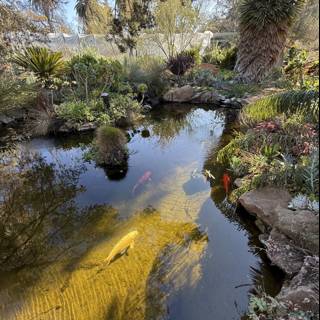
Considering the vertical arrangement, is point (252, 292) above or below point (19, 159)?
below

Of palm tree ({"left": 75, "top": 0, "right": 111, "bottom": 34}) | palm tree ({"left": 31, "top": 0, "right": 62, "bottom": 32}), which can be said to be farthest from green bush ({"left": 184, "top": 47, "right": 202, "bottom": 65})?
palm tree ({"left": 75, "top": 0, "right": 111, "bottom": 34})

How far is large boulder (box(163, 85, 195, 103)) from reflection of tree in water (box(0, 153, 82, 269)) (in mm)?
5374

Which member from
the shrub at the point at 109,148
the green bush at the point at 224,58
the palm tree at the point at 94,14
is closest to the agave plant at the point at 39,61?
the shrub at the point at 109,148

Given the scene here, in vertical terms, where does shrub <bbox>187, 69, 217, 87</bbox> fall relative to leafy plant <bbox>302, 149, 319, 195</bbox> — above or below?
above

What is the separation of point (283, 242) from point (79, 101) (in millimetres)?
5946

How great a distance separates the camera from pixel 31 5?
7.13 m

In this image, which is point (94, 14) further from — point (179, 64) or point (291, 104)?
point (291, 104)

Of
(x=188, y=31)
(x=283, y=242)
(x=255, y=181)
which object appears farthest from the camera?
(x=188, y=31)

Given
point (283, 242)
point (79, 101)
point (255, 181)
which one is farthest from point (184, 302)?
point (79, 101)

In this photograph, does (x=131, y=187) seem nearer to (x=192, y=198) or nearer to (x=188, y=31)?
(x=192, y=198)

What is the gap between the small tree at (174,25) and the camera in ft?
37.0

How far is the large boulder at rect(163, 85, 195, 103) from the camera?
9594 mm

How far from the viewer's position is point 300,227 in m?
2.59

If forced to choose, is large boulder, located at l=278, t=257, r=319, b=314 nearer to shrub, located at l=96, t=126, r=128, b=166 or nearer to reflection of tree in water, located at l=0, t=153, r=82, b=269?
reflection of tree in water, located at l=0, t=153, r=82, b=269
